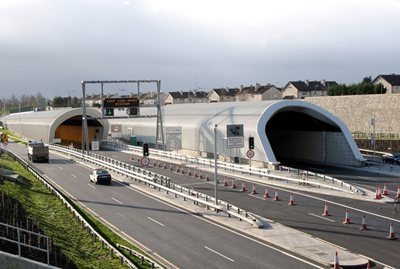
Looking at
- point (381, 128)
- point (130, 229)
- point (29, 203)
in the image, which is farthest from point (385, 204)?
point (381, 128)

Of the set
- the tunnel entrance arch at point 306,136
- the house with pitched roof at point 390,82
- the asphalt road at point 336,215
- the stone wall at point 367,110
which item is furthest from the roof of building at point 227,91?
the asphalt road at point 336,215

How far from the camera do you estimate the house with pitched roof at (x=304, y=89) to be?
151 m

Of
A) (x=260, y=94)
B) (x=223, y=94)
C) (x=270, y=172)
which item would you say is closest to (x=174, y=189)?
(x=270, y=172)

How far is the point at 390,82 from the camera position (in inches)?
4732

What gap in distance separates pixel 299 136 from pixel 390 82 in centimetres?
6526

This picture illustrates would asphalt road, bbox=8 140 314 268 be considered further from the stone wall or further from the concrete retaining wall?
the stone wall

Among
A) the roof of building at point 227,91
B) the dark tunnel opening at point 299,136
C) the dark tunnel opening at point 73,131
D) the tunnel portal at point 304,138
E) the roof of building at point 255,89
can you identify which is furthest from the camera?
the roof of building at point 227,91

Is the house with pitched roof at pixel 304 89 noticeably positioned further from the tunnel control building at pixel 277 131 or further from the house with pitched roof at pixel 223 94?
the tunnel control building at pixel 277 131

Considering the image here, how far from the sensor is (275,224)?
91.2ft

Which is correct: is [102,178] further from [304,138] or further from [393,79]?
[393,79]

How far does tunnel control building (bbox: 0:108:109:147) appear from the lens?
8969 centimetres

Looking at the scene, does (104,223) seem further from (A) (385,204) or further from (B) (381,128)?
(B) (381,128)

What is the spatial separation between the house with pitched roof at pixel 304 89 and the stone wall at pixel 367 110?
223 feet

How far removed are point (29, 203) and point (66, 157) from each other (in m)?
38.1
